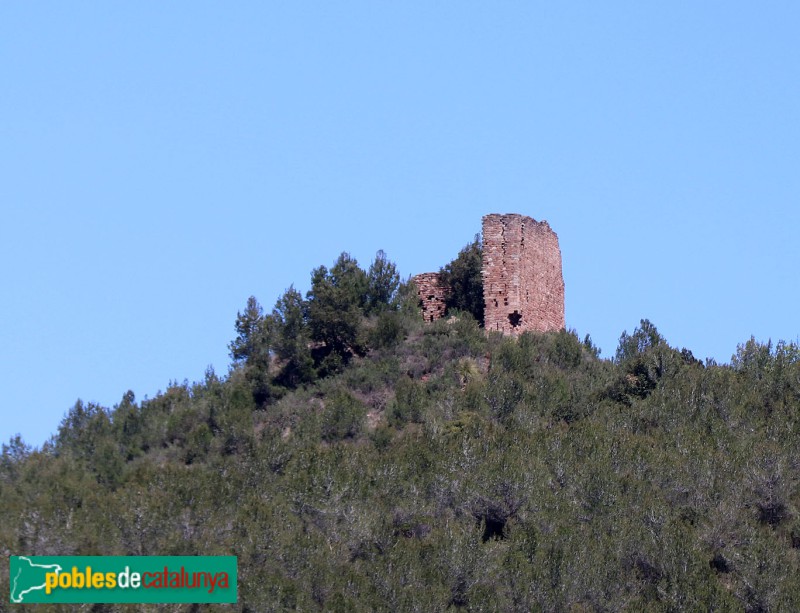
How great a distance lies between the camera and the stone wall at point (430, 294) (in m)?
37.3

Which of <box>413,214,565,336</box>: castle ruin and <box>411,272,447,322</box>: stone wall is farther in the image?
<box>411,272,447,322</box>: stone wall

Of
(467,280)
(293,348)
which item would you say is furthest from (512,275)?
(293,348)

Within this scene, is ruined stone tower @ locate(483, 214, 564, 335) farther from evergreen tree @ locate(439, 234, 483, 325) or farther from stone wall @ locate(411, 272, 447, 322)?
stone wall @ locate(411, 272, 447, 322)

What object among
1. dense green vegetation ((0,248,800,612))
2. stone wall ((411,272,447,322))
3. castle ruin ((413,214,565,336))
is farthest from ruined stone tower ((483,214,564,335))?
stone wall ((411,272,447,322))

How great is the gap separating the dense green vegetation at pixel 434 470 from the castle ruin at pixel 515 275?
0.71m

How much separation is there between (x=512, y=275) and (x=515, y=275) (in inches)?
2.7

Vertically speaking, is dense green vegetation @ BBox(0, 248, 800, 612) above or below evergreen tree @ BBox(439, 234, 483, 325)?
below

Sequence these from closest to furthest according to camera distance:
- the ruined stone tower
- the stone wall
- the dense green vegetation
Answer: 1. the dense green vegetation
2. the ruined stone tower
3. the stone wall

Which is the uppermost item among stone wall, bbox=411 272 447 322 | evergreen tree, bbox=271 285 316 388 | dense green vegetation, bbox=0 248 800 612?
stone wall, bbox=411 272 447 322

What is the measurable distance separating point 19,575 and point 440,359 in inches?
552

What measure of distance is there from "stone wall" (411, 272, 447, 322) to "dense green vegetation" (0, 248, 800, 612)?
83 centimetres

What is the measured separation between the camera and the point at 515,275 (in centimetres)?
3459

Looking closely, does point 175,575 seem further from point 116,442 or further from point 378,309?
Result: point 378,309

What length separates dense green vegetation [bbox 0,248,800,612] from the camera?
2411 cm
